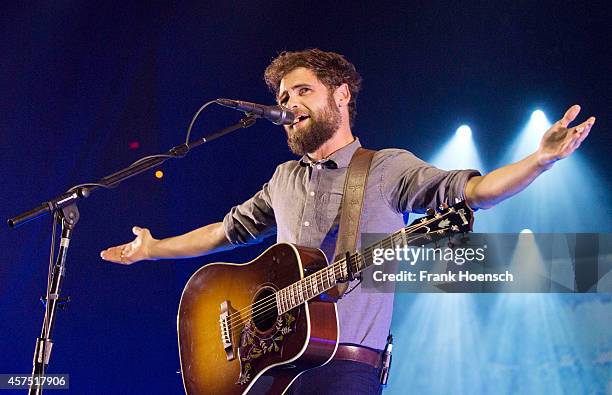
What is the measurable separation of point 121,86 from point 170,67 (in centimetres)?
46

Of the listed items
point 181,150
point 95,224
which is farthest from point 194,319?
point 95,224

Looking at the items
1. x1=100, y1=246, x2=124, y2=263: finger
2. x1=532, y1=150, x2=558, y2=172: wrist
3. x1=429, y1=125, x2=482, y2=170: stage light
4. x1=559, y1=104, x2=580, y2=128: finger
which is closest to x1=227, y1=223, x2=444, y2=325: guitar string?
x1=532, y1=150, x2=558, y2=172: wrist

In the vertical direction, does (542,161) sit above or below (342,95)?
below

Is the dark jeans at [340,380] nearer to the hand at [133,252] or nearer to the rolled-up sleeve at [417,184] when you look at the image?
the rolled-up sleeve at [417,184]

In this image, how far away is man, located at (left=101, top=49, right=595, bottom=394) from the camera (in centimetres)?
247

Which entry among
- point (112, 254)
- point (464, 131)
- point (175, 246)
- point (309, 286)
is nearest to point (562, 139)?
point (309, 286)

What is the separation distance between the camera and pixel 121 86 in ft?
19.2

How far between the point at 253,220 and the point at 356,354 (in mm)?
1207

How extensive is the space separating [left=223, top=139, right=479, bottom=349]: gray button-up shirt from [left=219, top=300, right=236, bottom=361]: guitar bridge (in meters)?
0.42

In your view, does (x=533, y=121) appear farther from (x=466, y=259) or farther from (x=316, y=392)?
(x=316, y=392)

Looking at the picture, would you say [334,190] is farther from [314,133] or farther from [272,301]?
[272,301]

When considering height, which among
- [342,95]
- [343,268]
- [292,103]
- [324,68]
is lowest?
[343,268]

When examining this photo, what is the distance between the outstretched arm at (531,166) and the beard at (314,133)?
1.02m

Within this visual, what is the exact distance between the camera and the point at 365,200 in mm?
3037
